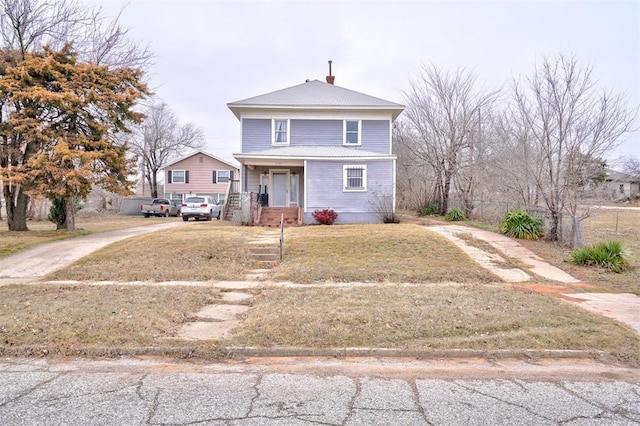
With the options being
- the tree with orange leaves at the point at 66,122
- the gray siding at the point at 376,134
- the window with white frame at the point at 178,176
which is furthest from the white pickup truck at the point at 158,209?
the gray siding at the point at 376,134

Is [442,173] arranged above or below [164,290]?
above

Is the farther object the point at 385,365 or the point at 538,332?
the point at 538,332

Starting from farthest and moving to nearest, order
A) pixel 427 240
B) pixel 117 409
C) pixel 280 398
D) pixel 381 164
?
pixel 381 164
pixel 427 240
pixel 280 398
pixel 117 409

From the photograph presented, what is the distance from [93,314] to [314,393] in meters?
3.92

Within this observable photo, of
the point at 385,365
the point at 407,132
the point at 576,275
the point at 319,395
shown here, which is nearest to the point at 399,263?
the point at 576,275

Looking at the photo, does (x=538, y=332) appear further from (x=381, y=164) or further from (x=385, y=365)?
(x=381, y=164)

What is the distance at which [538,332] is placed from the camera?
17.2ft

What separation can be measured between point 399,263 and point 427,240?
243 cm

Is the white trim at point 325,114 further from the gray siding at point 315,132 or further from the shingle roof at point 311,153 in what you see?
the shingle roof at point 311,153

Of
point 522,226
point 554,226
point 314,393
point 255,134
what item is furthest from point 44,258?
point 554,226

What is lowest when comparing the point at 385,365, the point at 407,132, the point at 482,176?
the point at 385,365

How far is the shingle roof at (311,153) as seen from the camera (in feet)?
61.0

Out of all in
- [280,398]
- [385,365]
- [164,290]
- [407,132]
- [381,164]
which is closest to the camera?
[280,398]

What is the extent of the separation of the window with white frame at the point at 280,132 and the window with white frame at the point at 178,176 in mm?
23704
